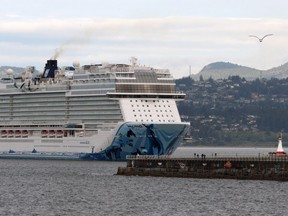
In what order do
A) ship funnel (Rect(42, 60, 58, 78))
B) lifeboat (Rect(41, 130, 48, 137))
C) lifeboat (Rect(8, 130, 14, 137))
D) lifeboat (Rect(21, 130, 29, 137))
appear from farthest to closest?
ship funnel (Rect(42, 60, 58, 78)) < lifeboat (Rect(8, 130, 14, 137)) < lifeboat (Rect(21, 130, 29, 137)) < lifeboat (Rect(41, 130, 48, 137))

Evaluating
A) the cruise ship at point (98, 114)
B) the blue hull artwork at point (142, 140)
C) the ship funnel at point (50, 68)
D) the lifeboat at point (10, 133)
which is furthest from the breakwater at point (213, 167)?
the ship funnel at point (50, 68)

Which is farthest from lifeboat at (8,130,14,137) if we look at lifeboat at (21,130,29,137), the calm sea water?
the calm sea water

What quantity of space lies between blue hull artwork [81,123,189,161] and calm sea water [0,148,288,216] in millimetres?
20459

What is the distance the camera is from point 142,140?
142 metres

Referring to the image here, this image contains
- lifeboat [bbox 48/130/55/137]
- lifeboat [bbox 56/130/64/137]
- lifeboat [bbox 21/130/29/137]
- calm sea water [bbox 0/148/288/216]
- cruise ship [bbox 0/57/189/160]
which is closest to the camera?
calm sea water [bbox 0/148/288/216]

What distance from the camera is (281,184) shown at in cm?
9612

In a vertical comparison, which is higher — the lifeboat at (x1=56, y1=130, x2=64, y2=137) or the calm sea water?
the lifeboat at (x1=56, y1=130, x2=64, y2=137)

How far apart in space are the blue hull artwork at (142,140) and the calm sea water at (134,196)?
20.5 metres

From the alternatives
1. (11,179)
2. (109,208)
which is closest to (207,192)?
(109,208)

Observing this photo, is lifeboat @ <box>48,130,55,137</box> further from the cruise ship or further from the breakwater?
the breakwater

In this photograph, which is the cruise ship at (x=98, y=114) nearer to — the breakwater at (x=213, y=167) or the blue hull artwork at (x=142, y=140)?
the blue hull artwork at (x=142, y=140)

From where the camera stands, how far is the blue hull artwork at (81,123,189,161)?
142 metres

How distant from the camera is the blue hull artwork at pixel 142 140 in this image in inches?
5576

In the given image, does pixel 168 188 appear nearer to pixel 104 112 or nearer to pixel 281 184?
pixel 281 184
